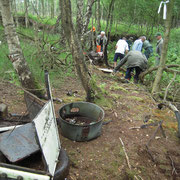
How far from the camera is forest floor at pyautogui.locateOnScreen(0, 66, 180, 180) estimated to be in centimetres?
256

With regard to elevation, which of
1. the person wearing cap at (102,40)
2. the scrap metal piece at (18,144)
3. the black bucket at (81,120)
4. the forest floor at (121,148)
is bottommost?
the forest floor at (121,148)

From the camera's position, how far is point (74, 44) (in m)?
3.53

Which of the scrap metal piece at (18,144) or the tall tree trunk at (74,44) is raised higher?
the tall tree trunk at (74,44)

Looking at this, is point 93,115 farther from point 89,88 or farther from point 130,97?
point 130,97

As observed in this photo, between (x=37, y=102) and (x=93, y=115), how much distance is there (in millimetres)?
1592

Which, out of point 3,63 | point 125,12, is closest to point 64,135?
point 3,63

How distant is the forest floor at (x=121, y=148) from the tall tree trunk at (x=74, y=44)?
808 mm

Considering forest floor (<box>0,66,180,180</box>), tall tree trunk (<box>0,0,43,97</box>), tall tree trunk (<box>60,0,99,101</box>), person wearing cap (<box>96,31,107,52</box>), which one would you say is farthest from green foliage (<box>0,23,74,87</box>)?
person wearing cap (<box>96,31,107,52</box>)

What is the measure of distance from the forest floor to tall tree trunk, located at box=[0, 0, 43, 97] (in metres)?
0.62

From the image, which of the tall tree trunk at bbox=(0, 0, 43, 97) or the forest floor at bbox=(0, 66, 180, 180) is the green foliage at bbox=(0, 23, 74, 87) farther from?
the tall tree trunk at bbox=(0, 0, 43, 97)

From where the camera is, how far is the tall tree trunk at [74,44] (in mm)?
3213

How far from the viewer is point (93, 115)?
3730 mm

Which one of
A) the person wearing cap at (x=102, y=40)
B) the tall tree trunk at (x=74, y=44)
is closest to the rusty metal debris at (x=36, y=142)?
the tall tree trunk at (x=74, y=44)

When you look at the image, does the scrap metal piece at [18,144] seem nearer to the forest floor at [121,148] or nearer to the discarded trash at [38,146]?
the discarded trash at [38,146]
